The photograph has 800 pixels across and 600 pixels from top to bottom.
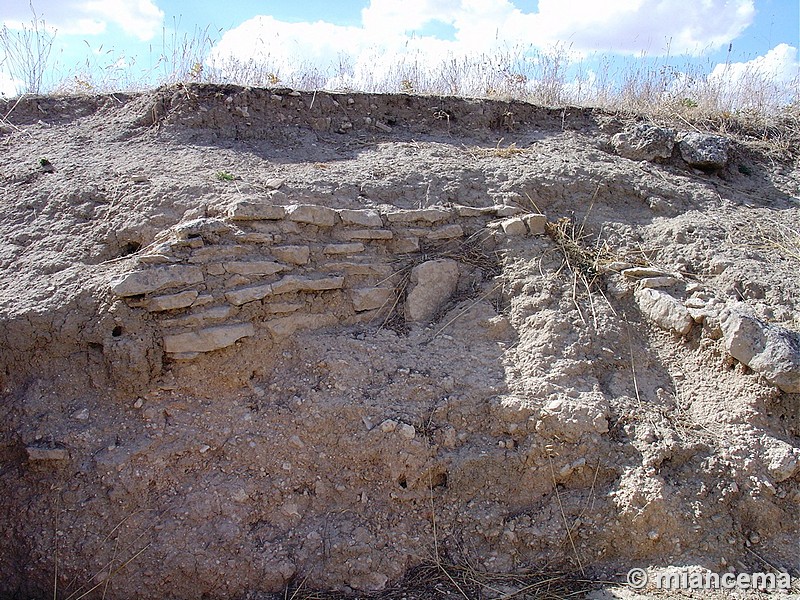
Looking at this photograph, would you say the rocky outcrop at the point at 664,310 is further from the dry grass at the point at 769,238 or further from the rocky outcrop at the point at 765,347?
the dry grass at the point at 769,238

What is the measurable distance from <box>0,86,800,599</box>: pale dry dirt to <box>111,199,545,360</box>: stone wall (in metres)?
0.02

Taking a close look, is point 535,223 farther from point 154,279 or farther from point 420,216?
point 154,279

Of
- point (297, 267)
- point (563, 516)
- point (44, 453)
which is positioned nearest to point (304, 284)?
point (297, 267)

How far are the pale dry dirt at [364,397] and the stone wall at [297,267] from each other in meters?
0.02

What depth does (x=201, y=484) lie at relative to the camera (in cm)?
295

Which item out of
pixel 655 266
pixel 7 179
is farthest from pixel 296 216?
pixel 655 266

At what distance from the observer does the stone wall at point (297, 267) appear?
10.3 feet

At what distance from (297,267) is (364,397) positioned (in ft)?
2.68

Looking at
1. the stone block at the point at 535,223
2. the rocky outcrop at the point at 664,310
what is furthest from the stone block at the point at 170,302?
the rocky outcrop at the point at 664,310

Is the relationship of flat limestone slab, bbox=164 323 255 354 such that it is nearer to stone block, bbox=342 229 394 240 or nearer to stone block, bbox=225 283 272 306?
stone block, bbox=225 283 272 306

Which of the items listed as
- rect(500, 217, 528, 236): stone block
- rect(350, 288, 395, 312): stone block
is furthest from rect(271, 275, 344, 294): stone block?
rect(500, 217, 528, 236): stone block

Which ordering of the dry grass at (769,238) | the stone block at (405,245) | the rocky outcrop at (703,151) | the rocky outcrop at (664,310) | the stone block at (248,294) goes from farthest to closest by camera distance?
the rocky outcrop at (703,151)
the dry grass at (769,238)
the stone block at (405,245)
the rocky outcrop at (664,310)
the stone block at (248,294)

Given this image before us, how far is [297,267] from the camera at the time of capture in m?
3.42

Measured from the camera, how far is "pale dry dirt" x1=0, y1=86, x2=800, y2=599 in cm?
286
